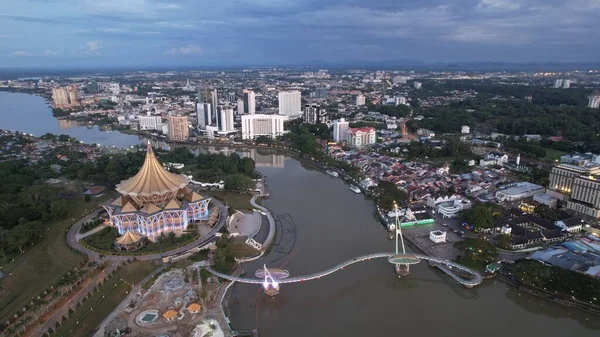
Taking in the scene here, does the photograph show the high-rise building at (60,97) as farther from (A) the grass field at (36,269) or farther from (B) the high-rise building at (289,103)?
(A) the grass field at (36,269)

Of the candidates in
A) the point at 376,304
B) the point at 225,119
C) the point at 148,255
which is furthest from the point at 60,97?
the point at 376,304

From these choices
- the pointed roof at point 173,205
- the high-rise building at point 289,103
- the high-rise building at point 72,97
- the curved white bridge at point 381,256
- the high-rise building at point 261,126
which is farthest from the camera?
the high-rise building at point 72,97

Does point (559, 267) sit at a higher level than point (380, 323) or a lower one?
higher

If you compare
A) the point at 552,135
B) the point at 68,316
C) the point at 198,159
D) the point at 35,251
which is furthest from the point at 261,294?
the point at 552,135

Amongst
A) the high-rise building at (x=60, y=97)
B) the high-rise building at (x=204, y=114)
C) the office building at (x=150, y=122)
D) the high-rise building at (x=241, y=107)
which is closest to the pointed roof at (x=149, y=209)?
the high-rise building at (x=204, y=114)

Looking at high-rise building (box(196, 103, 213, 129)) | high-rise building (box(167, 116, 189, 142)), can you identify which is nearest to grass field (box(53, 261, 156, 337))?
high-rise building (box(167, 116, 189, 142))

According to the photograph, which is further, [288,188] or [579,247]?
[288,188]

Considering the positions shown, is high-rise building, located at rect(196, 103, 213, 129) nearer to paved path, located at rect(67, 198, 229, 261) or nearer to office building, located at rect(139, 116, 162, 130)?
office building, located at rect(139, 116, 162, 130)

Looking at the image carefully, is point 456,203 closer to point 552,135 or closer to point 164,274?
point 164,274
